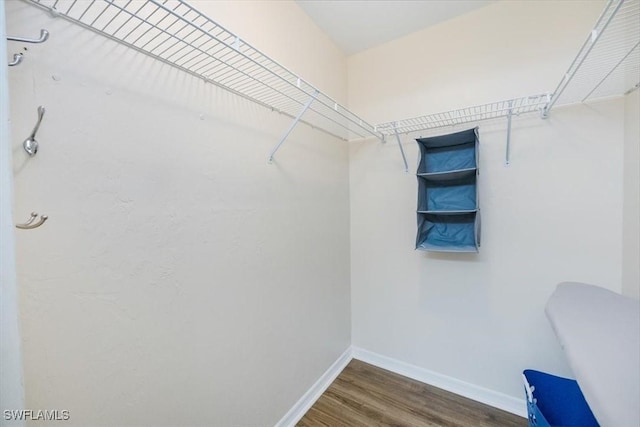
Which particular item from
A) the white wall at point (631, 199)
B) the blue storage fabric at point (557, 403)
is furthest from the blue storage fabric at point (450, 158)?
the blue storage fabric at point (557, 403)

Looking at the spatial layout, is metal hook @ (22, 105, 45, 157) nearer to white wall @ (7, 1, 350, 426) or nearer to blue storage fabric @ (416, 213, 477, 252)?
white wall @ (7, 1, 350, 426)

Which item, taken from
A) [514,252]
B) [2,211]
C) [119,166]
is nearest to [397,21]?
[514,252]

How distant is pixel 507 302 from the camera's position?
5.48ft

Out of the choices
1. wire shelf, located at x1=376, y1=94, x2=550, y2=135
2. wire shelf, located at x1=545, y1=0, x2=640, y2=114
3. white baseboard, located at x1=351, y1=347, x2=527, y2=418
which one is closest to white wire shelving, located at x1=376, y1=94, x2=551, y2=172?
wire shelf, located at x1=376, y1=94, x2=550, y2=135

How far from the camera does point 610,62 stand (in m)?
1.13

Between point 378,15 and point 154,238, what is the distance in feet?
6.35

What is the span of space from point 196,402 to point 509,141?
2.21 metres

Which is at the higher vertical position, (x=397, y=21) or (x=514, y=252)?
(x=397, y=21)

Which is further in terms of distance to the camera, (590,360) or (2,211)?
(590,360)

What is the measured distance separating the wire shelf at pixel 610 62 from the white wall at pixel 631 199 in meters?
0.12

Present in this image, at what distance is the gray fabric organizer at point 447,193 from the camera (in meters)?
1.66

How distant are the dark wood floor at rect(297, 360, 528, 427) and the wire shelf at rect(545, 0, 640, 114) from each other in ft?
6.36

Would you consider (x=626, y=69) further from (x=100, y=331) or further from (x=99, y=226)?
(x=100, y=331)

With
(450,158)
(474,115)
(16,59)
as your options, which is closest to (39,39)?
(16,59)
